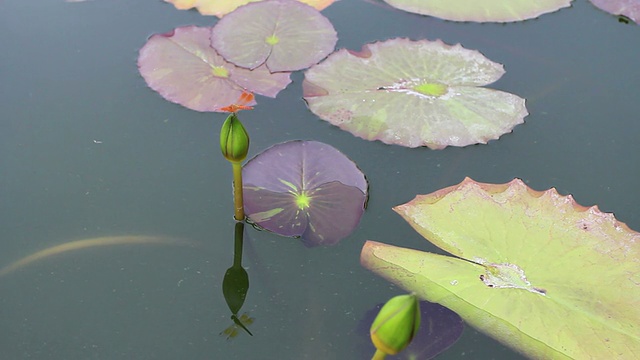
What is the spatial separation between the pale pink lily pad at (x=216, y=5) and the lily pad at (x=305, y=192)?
2.87ft

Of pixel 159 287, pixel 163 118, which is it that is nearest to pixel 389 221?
pixel 159 287

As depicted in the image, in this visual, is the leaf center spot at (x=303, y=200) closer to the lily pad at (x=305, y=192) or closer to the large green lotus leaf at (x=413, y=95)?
the lily pad at (x=305, y=192)

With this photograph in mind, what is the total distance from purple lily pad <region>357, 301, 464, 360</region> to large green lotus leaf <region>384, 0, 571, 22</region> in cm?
148

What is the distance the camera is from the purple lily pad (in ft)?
5.37

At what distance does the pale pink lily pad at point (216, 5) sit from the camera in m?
2.72

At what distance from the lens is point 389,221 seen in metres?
1.96

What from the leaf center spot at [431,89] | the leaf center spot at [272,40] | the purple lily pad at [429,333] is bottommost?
the purple lily pad at [429,333]

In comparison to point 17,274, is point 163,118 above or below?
above

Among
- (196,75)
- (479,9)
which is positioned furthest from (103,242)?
(479,9)

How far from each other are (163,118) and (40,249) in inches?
24.3

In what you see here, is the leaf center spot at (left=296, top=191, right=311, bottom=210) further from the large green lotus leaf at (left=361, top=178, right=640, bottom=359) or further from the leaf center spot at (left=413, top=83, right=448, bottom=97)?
the leaf center spot at (left=413, top=83, right=448, bottom=97)

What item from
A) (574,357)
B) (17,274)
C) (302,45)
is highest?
(302,45)

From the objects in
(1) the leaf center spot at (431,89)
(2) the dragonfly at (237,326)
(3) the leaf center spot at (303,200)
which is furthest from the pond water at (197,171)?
(1) the leaf center spot at (431,89)

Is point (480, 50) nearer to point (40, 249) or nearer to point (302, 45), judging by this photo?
point (302, 45)
